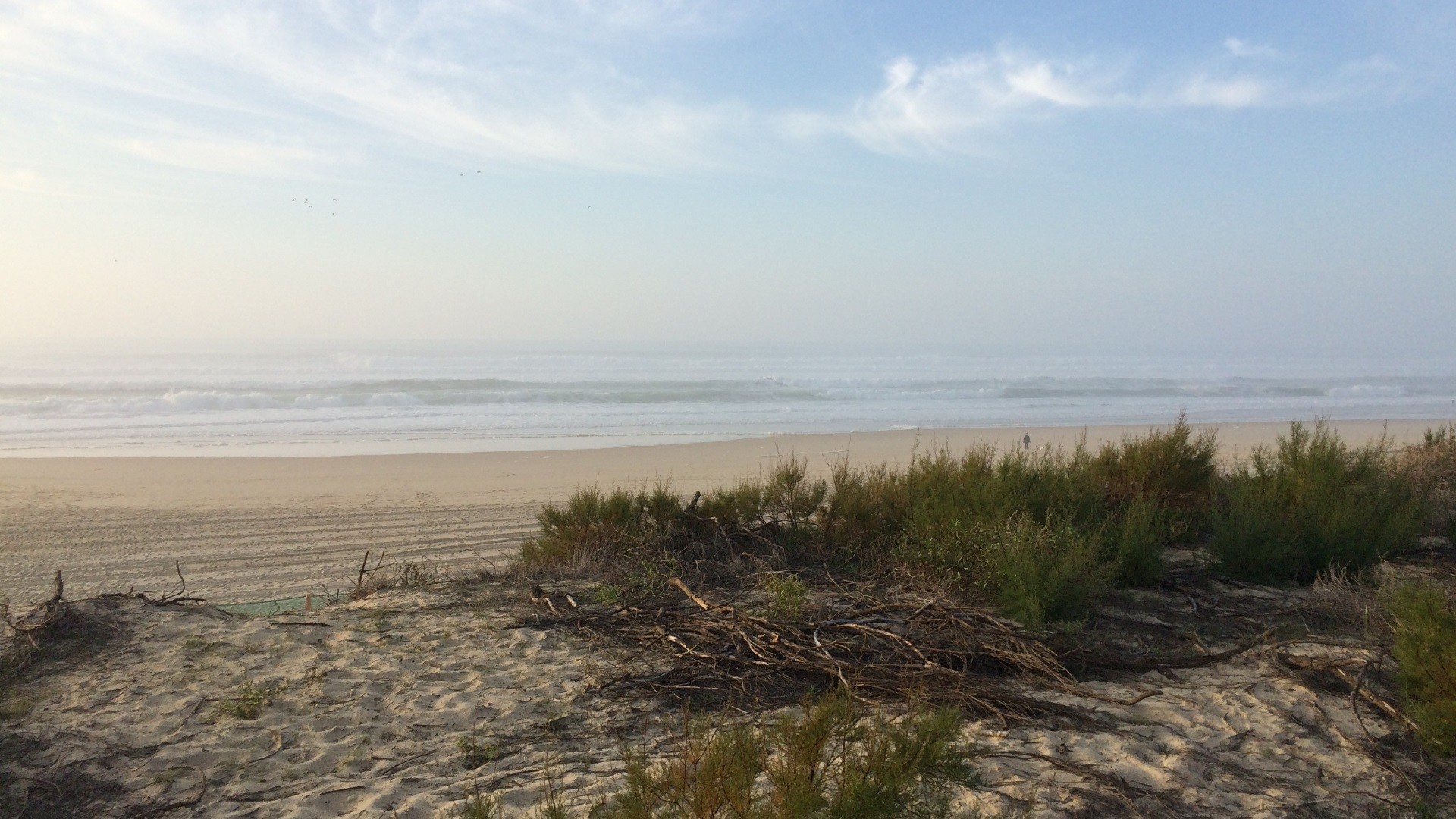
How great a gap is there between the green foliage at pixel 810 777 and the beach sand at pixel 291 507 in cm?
687

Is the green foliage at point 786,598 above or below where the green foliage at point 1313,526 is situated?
below

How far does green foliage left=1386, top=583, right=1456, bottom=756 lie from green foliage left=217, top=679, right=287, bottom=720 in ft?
18.0

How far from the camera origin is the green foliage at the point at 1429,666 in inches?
149

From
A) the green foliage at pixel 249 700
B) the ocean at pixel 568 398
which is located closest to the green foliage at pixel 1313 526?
the green foliage at pixel 249 700

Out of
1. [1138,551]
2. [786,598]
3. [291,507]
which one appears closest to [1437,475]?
[1138,551]

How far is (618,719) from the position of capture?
4.69 m

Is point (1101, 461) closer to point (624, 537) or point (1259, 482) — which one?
point (1259, 482)

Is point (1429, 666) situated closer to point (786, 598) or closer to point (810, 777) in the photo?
point (810, 777)

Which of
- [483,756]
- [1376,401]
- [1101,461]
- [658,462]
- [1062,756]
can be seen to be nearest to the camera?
[1062,756]

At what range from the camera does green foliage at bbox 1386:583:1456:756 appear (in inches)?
149

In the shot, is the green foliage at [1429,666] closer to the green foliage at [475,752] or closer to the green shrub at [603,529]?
the green foliage at [475,752]

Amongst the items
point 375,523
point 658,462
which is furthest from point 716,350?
point 375,523

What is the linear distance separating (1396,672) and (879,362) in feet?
179

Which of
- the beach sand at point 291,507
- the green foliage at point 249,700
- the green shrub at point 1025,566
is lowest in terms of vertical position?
the beach sand at point 291,507
